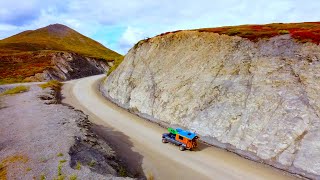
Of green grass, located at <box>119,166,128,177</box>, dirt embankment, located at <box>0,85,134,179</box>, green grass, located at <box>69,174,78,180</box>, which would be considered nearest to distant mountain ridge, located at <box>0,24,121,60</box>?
dirt embankment, located at <box>0,85,134,179</box>

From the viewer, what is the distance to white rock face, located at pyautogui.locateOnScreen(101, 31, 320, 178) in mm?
28172

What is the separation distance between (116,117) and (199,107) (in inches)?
549

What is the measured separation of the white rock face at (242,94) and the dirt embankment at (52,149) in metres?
12.8

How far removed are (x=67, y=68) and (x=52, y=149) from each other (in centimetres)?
7888

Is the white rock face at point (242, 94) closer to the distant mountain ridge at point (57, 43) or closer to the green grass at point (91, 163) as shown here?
the green grass at point (91, 163)

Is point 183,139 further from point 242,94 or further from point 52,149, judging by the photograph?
point 52,149

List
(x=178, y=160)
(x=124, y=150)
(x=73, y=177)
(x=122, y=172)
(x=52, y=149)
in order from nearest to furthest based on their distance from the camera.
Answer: (x=73, y=177) < (x=52, y=149) < (x=122, y=172) < (x=178, y=160) < (x=124, y=150)

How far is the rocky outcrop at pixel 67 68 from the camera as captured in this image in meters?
88.4

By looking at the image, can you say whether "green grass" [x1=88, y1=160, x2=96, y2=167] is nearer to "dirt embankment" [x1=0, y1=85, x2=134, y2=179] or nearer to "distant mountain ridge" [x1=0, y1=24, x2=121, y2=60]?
"dirt embankment" [x1=0, y1=85, x2=134, y2=179]

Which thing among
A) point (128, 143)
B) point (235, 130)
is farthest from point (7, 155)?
point (235, 130)

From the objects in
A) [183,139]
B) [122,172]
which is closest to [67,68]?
[183,139]

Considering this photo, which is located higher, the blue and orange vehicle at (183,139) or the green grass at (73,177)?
the green grass at (73,177)

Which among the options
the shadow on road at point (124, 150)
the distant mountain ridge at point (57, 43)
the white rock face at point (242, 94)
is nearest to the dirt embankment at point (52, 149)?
the shadow on road at point (124, 150)

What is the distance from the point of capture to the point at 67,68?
99.2 metres
